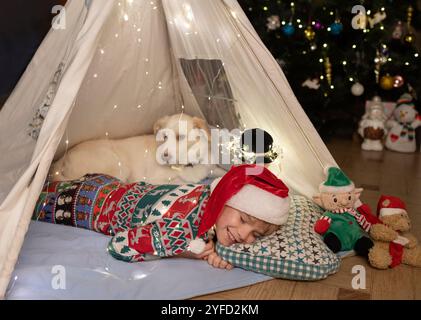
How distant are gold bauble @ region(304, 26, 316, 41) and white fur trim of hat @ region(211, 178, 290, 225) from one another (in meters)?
2.34

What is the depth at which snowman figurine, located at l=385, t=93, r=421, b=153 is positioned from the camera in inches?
159

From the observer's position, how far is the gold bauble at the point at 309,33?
12.8 ft

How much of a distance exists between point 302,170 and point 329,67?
1.69 m

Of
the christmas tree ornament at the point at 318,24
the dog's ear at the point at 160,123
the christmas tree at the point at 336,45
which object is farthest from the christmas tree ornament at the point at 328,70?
the dog's ear at the point at 160,123

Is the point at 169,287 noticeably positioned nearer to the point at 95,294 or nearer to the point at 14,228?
the point at 95,294

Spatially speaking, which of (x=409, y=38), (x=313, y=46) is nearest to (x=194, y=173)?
(x=313, y=46)

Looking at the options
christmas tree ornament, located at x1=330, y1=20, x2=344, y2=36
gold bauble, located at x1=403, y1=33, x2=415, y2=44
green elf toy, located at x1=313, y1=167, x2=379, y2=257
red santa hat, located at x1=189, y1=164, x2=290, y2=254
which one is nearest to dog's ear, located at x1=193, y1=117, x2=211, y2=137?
green elf toy, located at x1=313, y1=167, x2=379, y2=257

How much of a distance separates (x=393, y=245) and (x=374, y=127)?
2.08 m

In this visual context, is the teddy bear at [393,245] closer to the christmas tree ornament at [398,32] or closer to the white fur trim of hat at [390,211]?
the white fur trim of hat at [390,211]

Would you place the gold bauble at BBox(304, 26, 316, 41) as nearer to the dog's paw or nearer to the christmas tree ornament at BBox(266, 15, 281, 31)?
the christmas tree ornament at BBox(266, 15, 281, 31)

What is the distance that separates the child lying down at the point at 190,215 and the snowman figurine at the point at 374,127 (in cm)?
240

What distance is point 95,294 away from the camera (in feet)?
5.82

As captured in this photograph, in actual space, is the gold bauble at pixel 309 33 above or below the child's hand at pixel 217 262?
above
